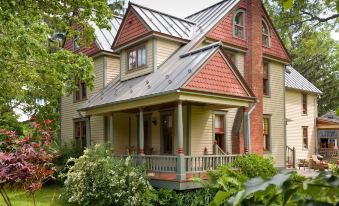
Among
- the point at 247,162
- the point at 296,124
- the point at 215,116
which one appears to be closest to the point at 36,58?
the point at 215,116

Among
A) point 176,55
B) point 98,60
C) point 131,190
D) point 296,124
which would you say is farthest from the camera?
point 296,124

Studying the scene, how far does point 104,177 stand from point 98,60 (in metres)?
10.5

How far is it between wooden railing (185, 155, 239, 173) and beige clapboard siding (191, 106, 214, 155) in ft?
8.82

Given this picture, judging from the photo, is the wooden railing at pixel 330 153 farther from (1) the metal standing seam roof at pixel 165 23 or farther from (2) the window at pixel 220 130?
(1) the metal standing seam roof at pixel 165 23

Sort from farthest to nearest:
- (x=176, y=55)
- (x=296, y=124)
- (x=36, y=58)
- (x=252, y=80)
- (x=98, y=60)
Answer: (x=296, y=124) → (x=98, y=60) → (x=252, y=80) → (x=176, y=55) → (x=36, y=58)

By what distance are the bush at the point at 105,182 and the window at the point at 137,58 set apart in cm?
558

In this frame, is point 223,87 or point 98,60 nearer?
point 223,87

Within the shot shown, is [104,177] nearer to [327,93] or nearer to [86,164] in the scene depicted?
[86,164]

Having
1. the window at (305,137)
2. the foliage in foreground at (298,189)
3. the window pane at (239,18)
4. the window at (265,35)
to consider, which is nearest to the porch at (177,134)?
the window at (265,35)

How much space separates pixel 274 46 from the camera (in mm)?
22547

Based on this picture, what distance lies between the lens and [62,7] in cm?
1352

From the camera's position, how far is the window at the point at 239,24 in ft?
67.3

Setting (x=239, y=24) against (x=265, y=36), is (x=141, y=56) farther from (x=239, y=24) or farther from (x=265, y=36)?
(x=265, y=36)

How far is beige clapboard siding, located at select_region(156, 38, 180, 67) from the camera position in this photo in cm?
1834
